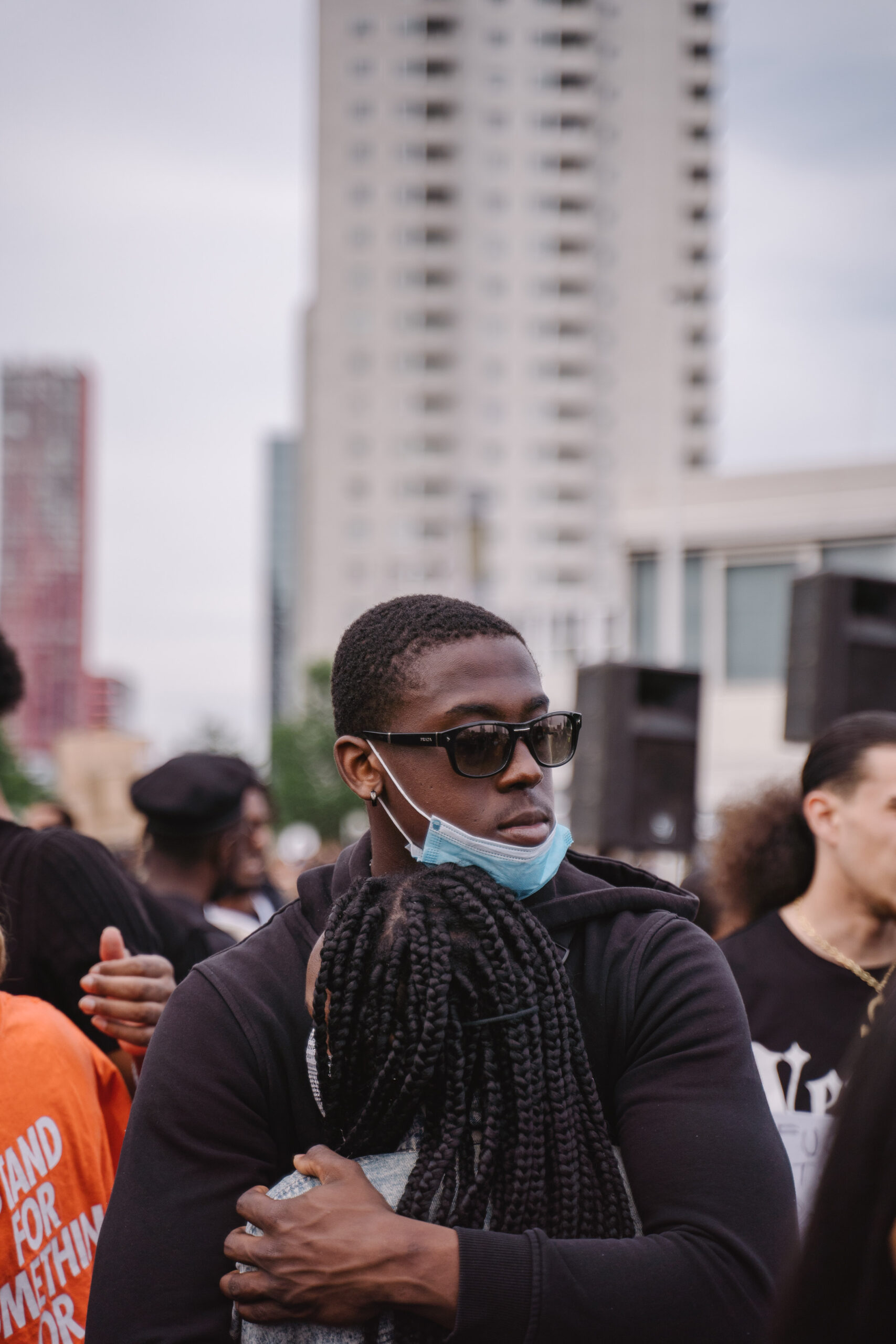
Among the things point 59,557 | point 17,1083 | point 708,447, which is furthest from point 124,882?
point 59,557

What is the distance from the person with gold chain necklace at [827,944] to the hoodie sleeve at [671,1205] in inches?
56.3

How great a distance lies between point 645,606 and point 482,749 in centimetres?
2047

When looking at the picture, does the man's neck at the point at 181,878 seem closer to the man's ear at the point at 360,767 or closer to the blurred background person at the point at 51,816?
the man's ear at the point at 360,767

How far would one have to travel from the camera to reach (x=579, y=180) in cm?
6912

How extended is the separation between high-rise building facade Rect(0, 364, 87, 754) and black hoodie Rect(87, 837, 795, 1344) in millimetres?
91669

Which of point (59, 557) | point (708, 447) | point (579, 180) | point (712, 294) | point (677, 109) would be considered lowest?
point (59, 557)

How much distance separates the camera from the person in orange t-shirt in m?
2.19

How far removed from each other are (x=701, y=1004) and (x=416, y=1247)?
1.65ft

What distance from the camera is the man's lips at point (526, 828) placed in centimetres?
192

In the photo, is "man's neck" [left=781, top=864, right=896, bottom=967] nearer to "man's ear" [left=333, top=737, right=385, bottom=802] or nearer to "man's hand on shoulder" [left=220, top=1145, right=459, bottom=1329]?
"man's ear" [left=333, top=737, right=385, bottom=802]

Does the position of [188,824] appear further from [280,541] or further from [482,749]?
[280,541]

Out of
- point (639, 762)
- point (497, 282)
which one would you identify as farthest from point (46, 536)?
point (639, 762)

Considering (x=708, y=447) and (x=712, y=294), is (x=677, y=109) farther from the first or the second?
(x=708, y=447)

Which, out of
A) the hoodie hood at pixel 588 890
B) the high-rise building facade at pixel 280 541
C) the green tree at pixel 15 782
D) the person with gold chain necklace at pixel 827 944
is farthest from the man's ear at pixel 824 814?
the high-rise building facade at pixel 280 541
